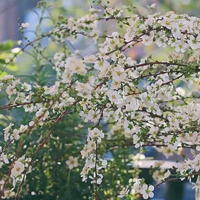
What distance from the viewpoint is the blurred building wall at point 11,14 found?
117 inches

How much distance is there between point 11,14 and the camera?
309 centimetres

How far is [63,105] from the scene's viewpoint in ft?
3.13

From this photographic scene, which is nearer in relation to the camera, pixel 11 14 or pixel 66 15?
pixel 66 15

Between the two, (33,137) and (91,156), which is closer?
(91,156)

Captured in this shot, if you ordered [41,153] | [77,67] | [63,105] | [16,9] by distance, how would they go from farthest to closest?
1. [16,9]
2. [41,153]
3. [63,105]
4. [77,67]

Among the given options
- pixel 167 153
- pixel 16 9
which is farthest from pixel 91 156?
pixel 16 9

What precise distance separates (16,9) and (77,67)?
2.32 m

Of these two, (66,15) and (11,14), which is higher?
(11,14)

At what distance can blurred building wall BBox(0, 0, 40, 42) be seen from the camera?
2984 millimetres

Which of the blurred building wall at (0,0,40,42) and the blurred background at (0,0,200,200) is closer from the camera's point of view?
the blurred background at (0,0,200,200)

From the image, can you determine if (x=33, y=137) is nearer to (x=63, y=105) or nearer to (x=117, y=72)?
(x=63, y=105)

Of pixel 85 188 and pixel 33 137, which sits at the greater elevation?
pixel 33 137

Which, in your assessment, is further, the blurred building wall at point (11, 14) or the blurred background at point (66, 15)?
the blurred building wall at point (11, 14)

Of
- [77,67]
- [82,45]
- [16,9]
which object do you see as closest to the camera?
[77,67]
